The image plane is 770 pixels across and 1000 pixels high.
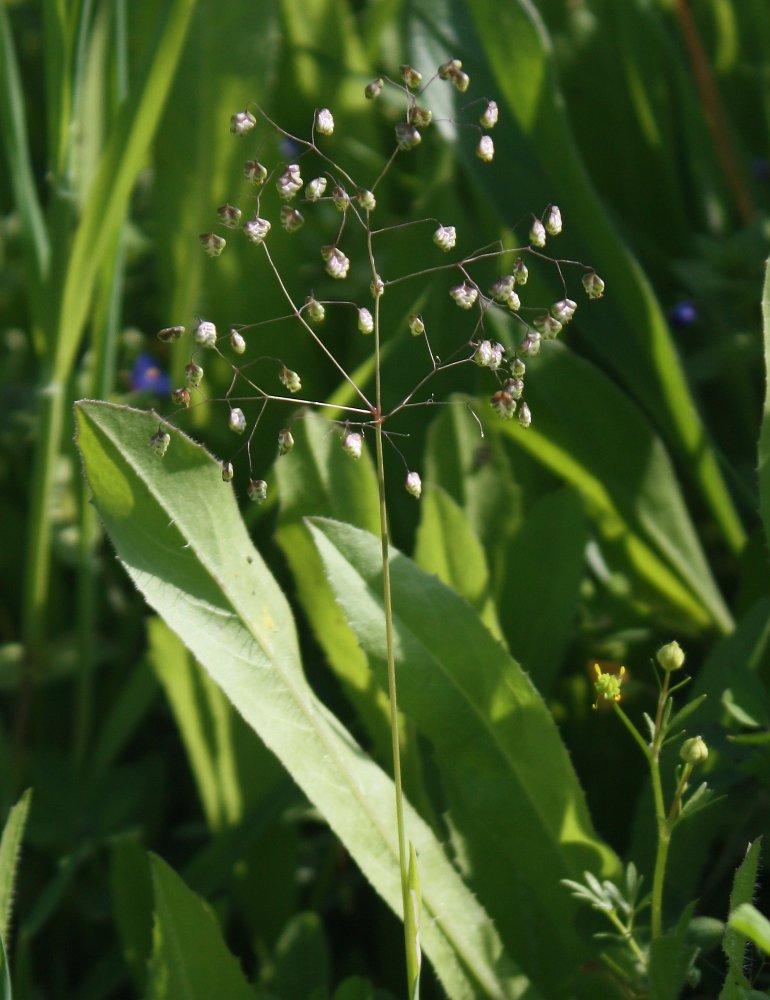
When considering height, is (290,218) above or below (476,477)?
above

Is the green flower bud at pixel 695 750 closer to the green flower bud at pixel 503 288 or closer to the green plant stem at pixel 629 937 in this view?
the green plant stem at pixel 629 937

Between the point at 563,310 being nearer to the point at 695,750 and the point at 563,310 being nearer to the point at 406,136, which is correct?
the point at 406,136

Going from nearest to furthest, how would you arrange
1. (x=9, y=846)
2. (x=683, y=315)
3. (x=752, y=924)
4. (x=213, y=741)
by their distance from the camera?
(x=752, y=924) → (x=9, y=846) → (x=213, y=741) → (x=683, y=315)

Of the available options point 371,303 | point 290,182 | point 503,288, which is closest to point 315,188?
point 290,182

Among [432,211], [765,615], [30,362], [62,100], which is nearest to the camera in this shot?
[765,615]

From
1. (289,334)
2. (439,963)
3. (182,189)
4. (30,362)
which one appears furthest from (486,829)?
(30,362)

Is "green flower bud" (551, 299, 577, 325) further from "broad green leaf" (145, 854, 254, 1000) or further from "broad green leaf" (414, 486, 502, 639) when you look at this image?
"broad green leaf" (145, 854, 254, 1000)

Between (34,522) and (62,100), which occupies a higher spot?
(62,100)

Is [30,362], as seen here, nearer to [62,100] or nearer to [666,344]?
[62,100]
